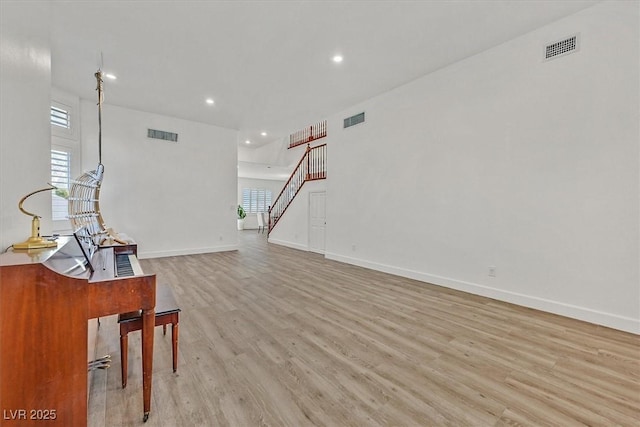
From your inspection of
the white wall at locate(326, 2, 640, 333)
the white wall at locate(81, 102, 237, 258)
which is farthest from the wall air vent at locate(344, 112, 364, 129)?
the white wall at locate(81, 102, 237, 258)

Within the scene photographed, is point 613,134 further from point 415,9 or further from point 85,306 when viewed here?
point 85,306

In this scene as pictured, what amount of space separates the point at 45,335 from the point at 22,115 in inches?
59.8

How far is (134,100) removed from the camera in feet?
17.6

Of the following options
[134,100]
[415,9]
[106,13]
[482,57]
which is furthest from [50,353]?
[134,100]

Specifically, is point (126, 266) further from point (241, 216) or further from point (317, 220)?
point (241, 216)

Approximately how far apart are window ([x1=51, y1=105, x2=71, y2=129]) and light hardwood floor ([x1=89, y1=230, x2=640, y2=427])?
170 inches

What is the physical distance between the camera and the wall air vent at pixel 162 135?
6072 mm

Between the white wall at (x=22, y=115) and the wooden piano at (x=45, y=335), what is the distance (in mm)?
482

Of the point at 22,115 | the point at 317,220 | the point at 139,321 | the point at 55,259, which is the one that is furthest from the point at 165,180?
the point at 55,259

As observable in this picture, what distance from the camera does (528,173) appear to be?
11.0 ft

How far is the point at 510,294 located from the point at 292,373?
10.3 feet

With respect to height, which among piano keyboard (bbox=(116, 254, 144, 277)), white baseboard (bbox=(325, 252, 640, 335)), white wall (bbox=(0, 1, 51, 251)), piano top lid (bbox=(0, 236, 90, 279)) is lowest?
white baseboard (bbox=(325, 252, 640, 335))

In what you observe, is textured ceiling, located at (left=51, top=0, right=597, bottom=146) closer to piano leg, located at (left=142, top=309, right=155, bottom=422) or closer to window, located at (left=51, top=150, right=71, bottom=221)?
window, located at (left=51, top=150, right=71, bottom=221)

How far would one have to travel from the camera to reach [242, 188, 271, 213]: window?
43.4ft
